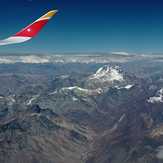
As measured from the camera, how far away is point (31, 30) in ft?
142

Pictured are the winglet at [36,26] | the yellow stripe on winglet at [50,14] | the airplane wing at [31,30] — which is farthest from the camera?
the winglet at [36,26]

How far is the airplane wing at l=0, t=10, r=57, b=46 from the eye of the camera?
1625 inches

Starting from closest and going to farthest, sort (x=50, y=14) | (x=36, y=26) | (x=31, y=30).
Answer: (x=50, y=14) < (x=36, y=26) < (x=31, y=30)

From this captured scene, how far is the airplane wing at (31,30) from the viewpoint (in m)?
41.3

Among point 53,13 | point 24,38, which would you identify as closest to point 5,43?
point 24,38

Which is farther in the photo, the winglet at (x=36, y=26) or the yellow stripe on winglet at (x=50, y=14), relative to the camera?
the winglet at (x=36, y=26)

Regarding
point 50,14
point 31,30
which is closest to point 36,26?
point 31,30

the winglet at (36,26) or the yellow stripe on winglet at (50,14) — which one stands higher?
the yellow stripe on winglet at (50,14)

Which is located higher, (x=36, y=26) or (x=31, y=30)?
(x=36, y=26)

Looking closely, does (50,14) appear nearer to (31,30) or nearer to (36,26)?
(36,26)

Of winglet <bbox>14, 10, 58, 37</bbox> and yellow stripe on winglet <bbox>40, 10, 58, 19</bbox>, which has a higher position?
yellow stripe on winglet <bbox>40, 10, 58, 19</bbox>

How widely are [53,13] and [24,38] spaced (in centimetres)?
483

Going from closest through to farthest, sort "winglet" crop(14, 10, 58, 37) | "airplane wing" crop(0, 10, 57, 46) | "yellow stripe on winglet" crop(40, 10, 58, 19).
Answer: "yellow stripe on winglet" crop(40, 10, 58, 19) → "airplane wing" crop(0, 10, 57, 46) → "winglet" crop(14, 10, 58, 37)

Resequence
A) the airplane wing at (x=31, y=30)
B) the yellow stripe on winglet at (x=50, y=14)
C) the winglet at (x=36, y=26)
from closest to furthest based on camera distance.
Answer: the yellow stripe on winglet at (x=50, y=14), the airplane wing at (x=31, y=30), the winglet at (x=36, y=26)
